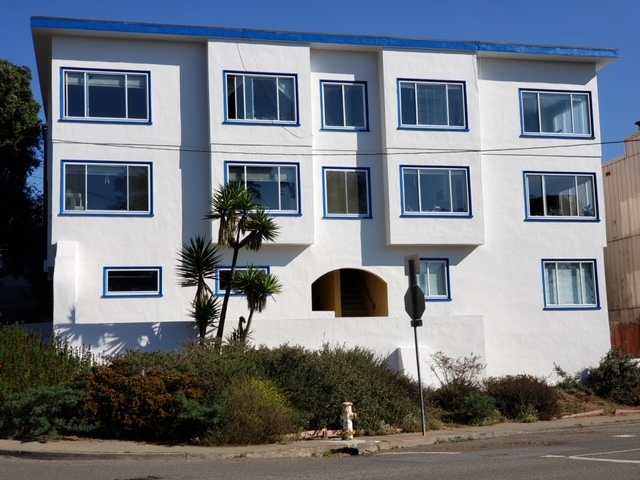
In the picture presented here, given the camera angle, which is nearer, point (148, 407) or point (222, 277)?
point (148, 407)

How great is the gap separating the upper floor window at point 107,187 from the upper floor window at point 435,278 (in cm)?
842

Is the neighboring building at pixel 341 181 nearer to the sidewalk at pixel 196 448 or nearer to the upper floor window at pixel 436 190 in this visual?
the upper floor window at pixel 436 190

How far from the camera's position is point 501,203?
29.0 metres

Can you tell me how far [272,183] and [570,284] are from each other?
1007cm

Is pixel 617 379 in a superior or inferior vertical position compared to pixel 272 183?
inferior

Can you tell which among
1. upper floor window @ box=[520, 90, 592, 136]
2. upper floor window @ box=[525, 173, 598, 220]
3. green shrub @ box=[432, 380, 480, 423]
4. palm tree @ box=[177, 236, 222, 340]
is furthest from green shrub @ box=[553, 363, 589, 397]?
palm tree @ box=[177, 236, 222, 340]

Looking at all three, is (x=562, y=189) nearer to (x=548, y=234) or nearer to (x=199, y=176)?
(x=548, y=234)

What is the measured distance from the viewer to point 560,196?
97.1ft

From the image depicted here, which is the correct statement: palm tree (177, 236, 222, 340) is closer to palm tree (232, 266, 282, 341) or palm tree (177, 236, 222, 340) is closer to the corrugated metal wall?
palm tree (232, 266, 282, 341)

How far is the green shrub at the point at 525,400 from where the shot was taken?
22.9 meters

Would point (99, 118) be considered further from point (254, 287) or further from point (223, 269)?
point (254, 287)

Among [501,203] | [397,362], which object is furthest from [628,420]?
[501,203]

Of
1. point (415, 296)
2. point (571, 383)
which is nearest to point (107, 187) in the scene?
point (415, 296)

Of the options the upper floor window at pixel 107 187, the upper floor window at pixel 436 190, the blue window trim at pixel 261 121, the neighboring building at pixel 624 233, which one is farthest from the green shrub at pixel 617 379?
the upper floor window at pixel 107 187
